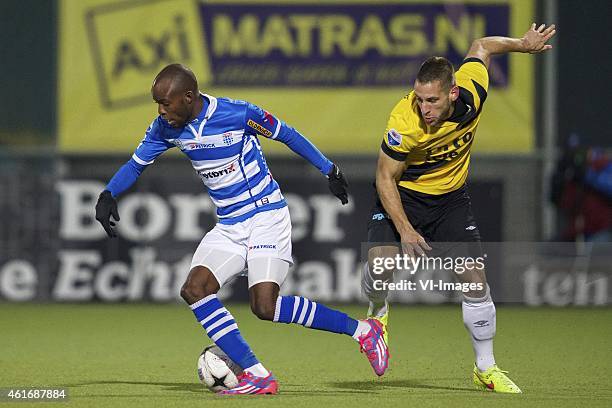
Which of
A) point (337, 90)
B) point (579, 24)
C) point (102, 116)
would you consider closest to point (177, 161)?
point (102, 116)

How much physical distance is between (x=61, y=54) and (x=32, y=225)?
84.9 inches

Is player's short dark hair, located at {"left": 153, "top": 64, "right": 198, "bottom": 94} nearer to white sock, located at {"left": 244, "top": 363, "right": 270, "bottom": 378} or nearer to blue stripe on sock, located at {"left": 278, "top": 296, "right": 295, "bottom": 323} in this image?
blue stripe on sock, located at {"left": 278, "top": 296, "right": 295, "bottom": 323}

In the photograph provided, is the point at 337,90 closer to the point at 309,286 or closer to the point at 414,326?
the point at 309,286

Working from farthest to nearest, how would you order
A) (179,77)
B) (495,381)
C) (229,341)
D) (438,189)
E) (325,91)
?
(325,91) < (438,189) < (495,381) < (229,341) < (179,77)

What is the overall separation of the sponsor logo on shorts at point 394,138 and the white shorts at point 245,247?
33.3 inches

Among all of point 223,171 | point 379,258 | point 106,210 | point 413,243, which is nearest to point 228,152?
point 223,171

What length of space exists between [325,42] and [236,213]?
7332 millimetres

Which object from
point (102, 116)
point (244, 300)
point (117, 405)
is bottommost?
point (244, 300)

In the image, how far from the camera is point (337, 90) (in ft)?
48.6

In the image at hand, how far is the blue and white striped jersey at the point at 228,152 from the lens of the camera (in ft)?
25.2

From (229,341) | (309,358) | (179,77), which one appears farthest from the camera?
(309,358)

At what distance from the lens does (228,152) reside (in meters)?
7.70

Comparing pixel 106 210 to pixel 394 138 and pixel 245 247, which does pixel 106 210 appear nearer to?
pixel 245 247

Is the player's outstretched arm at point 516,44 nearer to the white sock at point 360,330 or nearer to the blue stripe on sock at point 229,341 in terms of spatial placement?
the white sock at point 360,330
